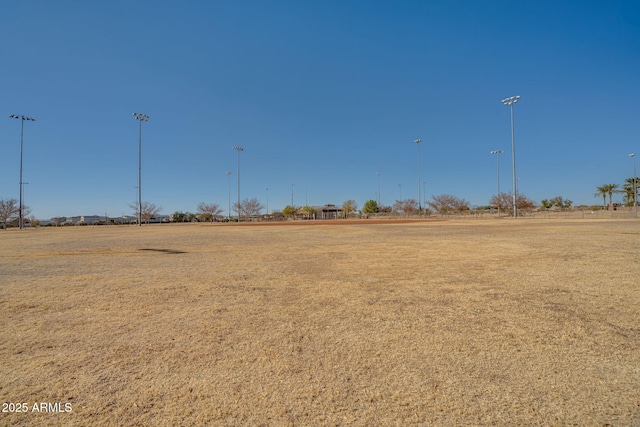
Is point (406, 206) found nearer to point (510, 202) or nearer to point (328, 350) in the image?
point (510, 202)

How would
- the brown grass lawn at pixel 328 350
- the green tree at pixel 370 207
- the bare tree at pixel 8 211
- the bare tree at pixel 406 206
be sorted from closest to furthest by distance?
the brown grass lawn at pixel 328 350, the bare tree at pixel 8 211, the bare tree at pixel 406 206, the green tree at pixel 370 207

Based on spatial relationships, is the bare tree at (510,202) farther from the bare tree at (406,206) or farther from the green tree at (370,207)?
the green tree at (370,207)

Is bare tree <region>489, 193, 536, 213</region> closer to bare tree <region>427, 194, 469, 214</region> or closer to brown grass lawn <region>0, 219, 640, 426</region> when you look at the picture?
bare tree <region>427, 194, 469, 214</region>

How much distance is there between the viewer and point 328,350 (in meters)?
3.28

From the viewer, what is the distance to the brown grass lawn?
233 centimetres

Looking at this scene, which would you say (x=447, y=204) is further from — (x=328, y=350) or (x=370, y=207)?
(x=328, y=350)

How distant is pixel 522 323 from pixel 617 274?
4711mm

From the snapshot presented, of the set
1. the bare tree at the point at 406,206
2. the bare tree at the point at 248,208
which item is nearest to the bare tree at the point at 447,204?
→ the bare tree at the point at 406,206

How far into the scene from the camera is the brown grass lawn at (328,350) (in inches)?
91.7

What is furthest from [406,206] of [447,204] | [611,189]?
[611,189]

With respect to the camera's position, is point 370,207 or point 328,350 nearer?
point 328,350

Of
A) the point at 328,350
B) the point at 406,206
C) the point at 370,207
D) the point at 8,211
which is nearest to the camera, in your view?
the point at 328,350

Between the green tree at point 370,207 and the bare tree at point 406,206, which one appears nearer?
the bare tree at point 406,206

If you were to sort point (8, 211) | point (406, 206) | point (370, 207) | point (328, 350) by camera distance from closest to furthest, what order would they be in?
point (328, 350) → point (8, 211) → point (406, 206) → point (370, 207)
